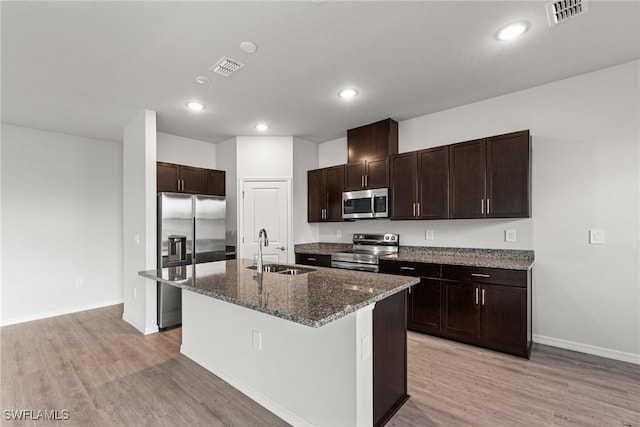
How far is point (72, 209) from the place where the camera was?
458 centimetres

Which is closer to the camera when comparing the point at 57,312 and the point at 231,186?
the point at 57,312

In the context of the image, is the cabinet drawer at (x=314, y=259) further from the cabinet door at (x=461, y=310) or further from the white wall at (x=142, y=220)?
the white wall at (x=142, y=220)

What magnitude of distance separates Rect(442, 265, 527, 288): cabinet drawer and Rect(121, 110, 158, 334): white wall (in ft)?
11.3

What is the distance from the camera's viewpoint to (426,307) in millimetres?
3363

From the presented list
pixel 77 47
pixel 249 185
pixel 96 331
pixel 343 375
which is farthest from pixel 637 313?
pixel 96 331

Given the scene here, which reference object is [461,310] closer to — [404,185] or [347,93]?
[404,185]

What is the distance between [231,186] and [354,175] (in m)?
2.02

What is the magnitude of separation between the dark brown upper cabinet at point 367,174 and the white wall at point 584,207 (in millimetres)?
1323

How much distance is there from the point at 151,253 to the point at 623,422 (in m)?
4.43

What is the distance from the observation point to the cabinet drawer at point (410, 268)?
10.9ft

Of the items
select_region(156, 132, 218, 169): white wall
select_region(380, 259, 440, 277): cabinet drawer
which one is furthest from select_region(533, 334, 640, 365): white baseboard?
select_region(156, 132, 218, 169): white wall

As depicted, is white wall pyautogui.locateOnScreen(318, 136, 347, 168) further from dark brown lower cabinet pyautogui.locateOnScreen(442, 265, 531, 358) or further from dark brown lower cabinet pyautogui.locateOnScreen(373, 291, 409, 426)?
dark brown lower cabinet pyautogui.locateOnScreen(373, 291, 409, 426)

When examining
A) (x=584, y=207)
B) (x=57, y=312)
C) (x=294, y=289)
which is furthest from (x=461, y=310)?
(x=57, y=312)

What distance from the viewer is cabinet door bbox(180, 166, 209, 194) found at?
4.37 metres
